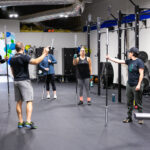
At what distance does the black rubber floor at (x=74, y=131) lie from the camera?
3484 millimetres

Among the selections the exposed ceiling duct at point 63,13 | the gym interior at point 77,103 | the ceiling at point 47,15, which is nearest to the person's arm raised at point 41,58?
the gym interior at point 77,103

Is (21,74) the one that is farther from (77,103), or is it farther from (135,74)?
(77,103)

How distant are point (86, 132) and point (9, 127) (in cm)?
134

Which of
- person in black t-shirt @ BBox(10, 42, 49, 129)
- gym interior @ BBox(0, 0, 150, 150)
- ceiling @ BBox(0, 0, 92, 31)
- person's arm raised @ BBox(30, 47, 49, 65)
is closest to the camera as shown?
gym interior @ BBox(0, 0, 150, 150)

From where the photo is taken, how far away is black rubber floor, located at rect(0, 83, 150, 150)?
3.48 m

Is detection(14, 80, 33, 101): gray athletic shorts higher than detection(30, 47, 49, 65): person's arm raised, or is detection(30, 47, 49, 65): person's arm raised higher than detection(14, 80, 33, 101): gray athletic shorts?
detection(30, 47, 49, 65): person's arm raised

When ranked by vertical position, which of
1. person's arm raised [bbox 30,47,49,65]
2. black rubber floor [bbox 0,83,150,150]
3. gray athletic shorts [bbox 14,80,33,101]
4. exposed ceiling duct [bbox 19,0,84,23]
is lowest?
black rubber floor [bbox 0,83,150,150]

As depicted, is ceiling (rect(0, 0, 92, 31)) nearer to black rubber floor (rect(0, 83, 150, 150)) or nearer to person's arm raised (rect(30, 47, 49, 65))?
black rubber floor (rect(0, 83, 150, 150))

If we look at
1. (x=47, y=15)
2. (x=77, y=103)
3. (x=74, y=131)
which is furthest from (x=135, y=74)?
(x=47, y=15)

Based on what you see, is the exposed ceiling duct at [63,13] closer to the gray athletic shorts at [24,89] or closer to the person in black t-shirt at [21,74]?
the person in black t-shirt at [21,74]

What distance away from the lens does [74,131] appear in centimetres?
415

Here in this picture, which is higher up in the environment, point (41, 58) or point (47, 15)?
point (47, 15)

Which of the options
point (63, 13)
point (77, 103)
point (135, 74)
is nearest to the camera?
point (135, 74)

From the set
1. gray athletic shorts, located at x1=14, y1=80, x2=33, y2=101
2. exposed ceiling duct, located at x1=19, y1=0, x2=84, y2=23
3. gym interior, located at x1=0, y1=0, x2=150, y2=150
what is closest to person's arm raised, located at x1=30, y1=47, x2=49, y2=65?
gray athletic shorts, located at x1=14, y1=80, x2=33, y2=101
